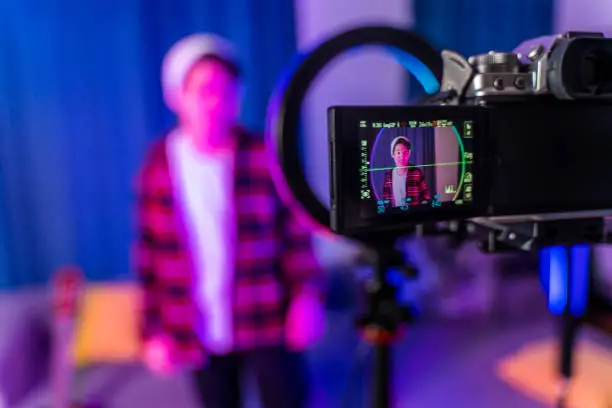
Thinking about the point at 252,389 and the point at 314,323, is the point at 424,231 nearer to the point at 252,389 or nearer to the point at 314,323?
the point at 314,323

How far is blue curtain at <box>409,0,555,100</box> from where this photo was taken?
2.38 m

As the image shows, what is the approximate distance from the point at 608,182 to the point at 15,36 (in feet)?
6.44

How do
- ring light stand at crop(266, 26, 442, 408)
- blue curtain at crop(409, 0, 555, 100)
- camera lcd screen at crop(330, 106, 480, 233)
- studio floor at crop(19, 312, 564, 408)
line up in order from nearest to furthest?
camera lcd screen at crop(330, 106, 480, 233), ring light stand at crop(266, 26, 442, 408), studio floor at crop(19, 312, 564, 408), blue curtain at crop(409, 0, 555, 100)

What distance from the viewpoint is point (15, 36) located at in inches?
74.4

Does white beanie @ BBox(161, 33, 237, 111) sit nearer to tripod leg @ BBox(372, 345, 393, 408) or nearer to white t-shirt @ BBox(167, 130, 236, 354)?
white t-shirt @ BBox(167, 130, 236, 354)

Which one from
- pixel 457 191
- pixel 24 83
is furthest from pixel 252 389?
pixel 457 191

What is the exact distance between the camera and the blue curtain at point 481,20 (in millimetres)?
2375

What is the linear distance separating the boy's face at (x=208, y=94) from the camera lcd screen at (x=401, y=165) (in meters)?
0.75

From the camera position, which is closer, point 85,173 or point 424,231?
point 424,231

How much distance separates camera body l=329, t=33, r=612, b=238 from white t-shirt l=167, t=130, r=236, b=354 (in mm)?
742

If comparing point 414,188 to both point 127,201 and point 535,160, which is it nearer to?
point 535,160

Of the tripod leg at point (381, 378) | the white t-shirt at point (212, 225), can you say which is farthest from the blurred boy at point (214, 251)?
the tripod leg at point (381, 378)

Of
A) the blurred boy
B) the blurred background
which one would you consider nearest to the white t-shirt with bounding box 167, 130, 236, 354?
the blurred boy

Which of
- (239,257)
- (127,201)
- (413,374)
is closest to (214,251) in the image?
(239,257)
